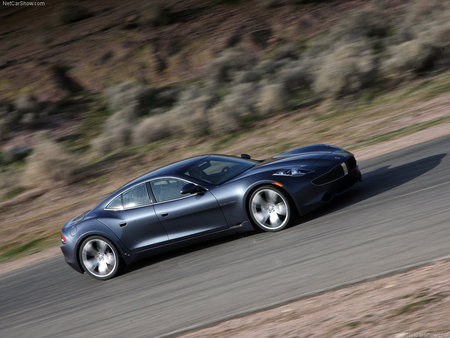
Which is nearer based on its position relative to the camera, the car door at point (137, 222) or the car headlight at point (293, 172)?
the car headlight at point (293, 172)

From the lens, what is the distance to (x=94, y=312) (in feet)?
25.7

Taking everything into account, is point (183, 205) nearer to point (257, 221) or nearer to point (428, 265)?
point (257, 221)

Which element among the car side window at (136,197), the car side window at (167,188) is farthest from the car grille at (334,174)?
the car side window at (136,197)

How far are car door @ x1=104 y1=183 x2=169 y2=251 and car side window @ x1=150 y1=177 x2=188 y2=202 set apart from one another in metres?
0.15

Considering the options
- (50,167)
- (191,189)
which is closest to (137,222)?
(191,189)

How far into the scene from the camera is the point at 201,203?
879 cm

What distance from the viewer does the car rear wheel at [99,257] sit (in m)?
9.35

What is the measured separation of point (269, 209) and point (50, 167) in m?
13.2

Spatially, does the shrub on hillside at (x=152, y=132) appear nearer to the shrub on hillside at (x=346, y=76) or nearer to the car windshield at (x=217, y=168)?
the shrub on hillside at (x=346, y=76)

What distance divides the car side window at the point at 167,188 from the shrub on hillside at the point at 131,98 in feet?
53.6

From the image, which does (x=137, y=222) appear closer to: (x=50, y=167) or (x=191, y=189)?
(x=191, y=189)

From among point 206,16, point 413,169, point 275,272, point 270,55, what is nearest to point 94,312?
point 275,272

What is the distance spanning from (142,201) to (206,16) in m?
26.1

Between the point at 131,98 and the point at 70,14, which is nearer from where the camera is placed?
the point at 131,98
